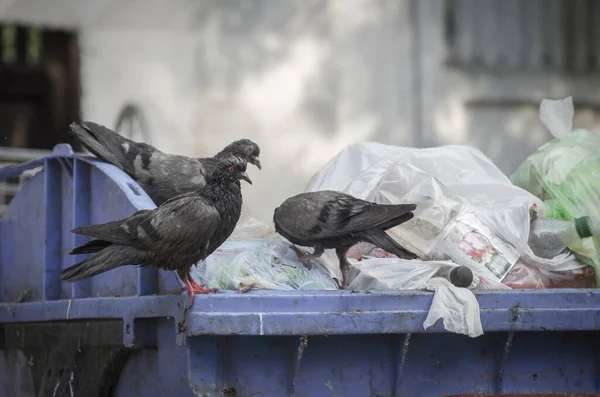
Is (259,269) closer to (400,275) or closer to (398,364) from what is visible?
(400,275)

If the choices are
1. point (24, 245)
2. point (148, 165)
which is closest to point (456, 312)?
point (148, 165)

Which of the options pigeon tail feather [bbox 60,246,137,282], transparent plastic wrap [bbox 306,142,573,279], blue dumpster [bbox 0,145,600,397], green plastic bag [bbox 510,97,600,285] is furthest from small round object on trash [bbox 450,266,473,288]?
pigeon tail feather [bbox 60,246,137,282]

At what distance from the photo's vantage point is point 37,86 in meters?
10.9

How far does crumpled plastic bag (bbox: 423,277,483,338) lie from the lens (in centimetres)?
318

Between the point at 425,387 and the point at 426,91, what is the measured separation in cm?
540

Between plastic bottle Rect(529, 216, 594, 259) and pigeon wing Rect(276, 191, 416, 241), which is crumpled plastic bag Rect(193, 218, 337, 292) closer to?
pigeon wing Rect(276, 191, 416, 241)

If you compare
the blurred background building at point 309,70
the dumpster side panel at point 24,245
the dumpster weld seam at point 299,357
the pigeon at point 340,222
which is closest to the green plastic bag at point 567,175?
the pigeon at point 340,222

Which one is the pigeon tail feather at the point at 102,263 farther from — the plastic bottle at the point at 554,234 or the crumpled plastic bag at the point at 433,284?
the plastic bottle at the point at 554,234

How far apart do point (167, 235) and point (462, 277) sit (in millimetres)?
964

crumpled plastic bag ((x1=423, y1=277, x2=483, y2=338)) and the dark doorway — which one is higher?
the dark doorway

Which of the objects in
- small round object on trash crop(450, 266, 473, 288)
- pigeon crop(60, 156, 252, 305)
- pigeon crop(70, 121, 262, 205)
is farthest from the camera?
pigeon crop(70, 121, 262, 205)

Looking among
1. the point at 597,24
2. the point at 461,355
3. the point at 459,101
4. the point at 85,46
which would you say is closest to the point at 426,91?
the point at 459,101

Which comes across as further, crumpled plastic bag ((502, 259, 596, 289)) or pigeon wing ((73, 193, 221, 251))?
crumpled plastic bag ((502, 259, 596, 289))

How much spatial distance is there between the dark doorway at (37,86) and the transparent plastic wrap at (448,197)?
4756 millimetres
